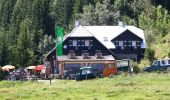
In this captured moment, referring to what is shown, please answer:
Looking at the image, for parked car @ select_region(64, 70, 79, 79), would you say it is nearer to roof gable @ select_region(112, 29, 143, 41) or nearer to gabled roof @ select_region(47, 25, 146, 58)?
gabled roof @ select_region(47, 25, 146, 58)

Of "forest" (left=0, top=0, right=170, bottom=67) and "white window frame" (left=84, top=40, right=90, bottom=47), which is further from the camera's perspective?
"forest" (left=0, top=0, right=170, bottom=67)

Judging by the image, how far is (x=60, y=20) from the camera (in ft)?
→ 528

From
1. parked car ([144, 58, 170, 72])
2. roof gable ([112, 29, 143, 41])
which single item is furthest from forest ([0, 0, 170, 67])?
parked car ([144, 58, 170, 72])

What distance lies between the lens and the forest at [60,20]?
10069 centimetres

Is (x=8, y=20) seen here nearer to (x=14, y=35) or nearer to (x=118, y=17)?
(x=14, y=35)

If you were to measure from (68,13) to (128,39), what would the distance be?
226 feet

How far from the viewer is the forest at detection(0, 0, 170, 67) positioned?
10069cm

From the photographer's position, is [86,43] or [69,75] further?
[86,43]

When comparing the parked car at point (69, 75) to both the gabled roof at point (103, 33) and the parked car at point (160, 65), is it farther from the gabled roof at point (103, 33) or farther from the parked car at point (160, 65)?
the gabled roof at point (103, 33)

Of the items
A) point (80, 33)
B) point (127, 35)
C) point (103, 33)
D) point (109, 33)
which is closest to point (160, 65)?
point (80, 33)

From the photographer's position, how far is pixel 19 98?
36.8m

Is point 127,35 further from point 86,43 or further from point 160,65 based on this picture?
point 160,65

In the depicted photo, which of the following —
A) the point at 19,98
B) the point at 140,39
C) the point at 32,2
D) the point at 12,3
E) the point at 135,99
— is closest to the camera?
the point at 135,99

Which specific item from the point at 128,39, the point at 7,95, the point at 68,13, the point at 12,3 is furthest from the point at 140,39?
the point at 12,3
